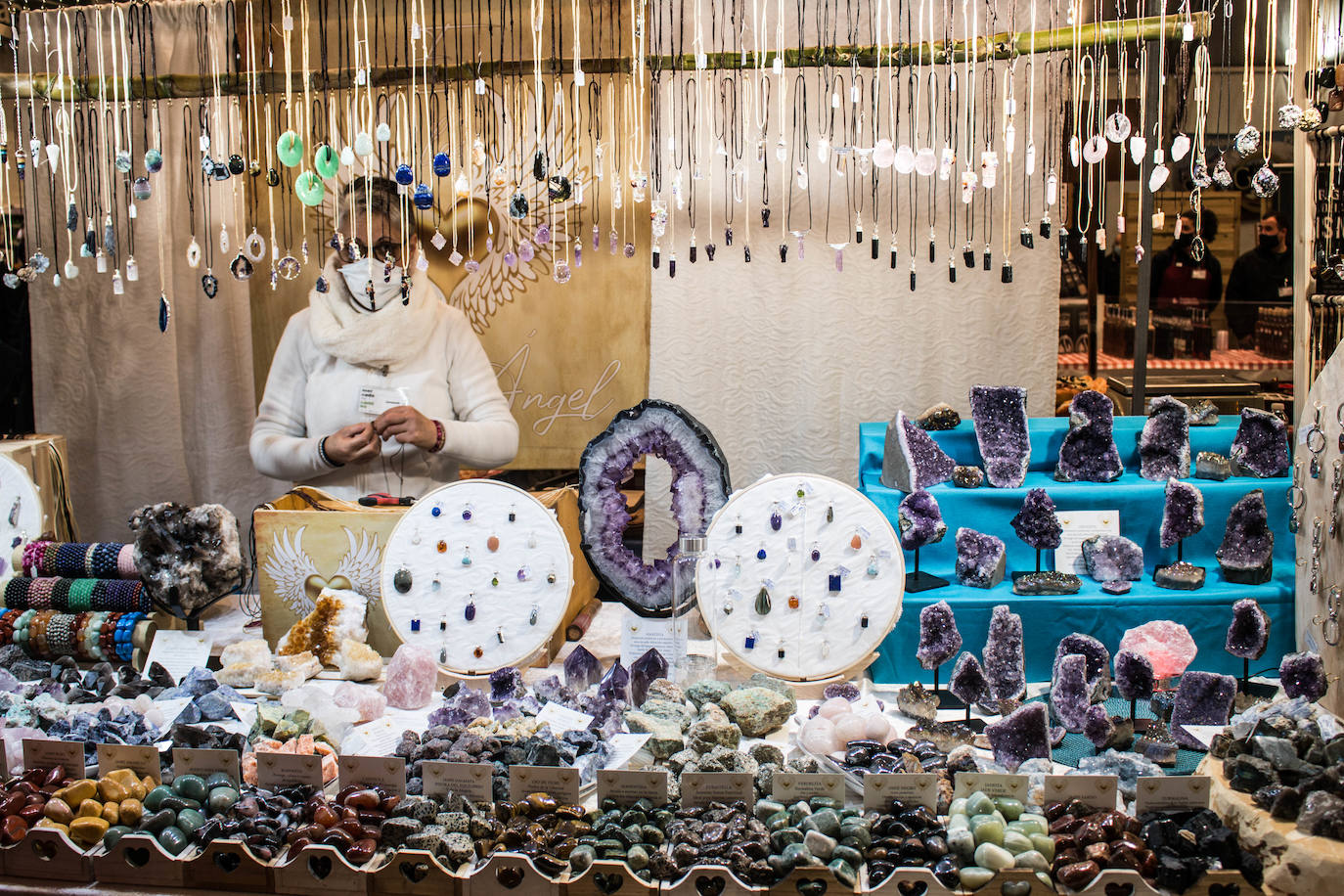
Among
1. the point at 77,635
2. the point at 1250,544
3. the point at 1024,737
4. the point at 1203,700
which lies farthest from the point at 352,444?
the point at 1250,544

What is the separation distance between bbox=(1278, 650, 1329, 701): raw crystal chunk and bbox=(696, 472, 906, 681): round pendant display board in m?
0.94

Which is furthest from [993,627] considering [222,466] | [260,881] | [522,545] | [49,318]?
[49,318]

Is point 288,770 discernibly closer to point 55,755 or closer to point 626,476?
point 55,755

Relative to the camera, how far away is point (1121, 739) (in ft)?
9.02

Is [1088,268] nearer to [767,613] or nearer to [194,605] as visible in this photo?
[767,613]

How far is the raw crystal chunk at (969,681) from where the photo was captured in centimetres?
284

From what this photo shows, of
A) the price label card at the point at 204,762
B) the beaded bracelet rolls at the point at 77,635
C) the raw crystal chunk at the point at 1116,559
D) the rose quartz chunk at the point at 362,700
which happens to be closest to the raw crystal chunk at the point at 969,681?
the raw crystal chunk at the point at 1116,559

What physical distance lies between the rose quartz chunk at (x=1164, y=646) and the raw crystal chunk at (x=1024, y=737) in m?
0.51

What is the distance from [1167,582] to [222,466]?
3.64 metres

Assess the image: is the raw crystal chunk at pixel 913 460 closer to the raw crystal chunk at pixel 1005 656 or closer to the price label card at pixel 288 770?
the raw crystal chunk at pixel 1005 656

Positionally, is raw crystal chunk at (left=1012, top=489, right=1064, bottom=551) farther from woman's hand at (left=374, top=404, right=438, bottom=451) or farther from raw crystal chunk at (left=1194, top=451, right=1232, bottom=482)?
woman's hand at (left=374, top=404, right=438, bottom=451)

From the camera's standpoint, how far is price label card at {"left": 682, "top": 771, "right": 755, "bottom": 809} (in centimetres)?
233

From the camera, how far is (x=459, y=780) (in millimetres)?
2402

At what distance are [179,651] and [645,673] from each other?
4.47ft
